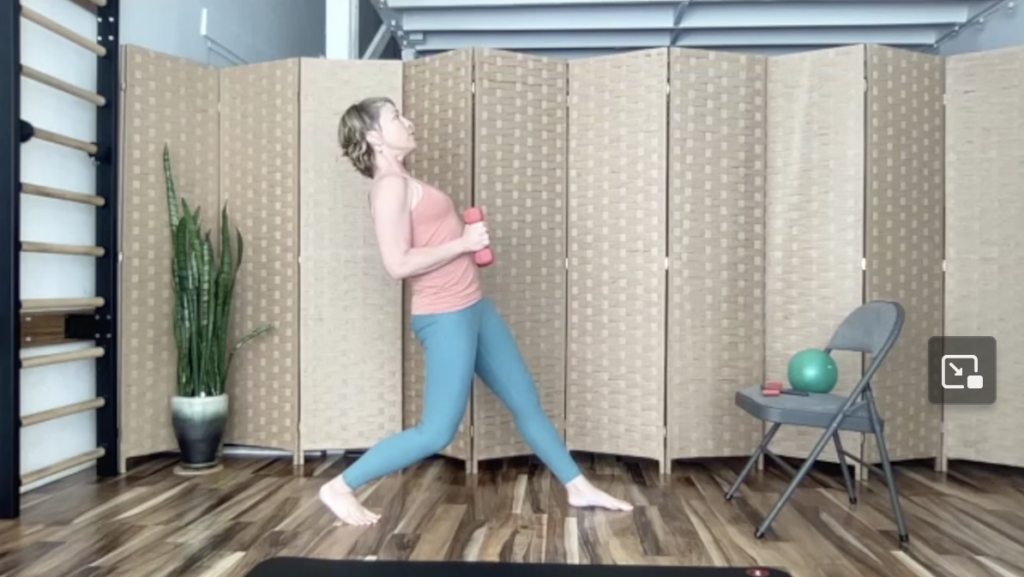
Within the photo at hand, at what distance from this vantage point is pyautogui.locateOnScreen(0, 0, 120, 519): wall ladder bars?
2.52 meters

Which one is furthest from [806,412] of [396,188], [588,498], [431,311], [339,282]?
[339,282]

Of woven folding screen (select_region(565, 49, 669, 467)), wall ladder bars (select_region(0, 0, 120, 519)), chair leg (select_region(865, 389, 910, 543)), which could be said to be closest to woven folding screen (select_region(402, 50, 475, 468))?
woven folding screen (select_region(565, 49, 669, 467))

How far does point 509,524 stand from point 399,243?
91 centimetres

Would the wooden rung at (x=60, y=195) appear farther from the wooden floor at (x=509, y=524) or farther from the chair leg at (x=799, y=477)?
the chair leg at (x=799, y=477)

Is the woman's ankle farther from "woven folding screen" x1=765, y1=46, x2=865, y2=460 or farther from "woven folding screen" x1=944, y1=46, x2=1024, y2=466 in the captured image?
"woven folding screen" x1=944, y1=46, x2=1024, y2=466

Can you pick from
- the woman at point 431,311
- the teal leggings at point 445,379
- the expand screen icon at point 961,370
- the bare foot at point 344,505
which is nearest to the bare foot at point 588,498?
the woman at point 431,311

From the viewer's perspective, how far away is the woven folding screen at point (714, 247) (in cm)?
333

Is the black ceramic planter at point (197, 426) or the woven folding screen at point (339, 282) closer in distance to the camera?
the black ceramic planter at point (197, 426)

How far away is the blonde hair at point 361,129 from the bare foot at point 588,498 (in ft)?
3.92

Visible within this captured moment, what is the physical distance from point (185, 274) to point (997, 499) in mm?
3072

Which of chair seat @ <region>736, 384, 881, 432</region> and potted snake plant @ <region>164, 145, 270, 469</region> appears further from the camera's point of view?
potted snake plant @ <region>164, 145, 270, 469</region>

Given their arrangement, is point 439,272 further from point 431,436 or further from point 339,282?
point 339,282

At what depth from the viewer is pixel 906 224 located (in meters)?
3.34

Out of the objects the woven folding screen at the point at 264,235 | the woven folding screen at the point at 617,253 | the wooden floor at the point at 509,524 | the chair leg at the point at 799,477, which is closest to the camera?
the wooden floor at the point at 509,524
